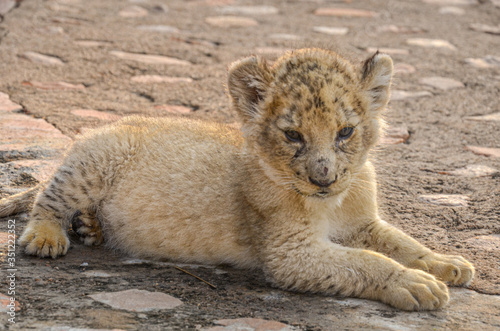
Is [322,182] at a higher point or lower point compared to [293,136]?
lower

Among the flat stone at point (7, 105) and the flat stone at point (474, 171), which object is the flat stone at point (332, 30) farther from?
the flat stone at point (7, 105)

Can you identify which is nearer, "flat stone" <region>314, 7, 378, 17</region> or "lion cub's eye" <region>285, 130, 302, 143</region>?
"lion cub's eye" <region>285, 130, 302, 143</region>

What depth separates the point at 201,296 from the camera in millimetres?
4090

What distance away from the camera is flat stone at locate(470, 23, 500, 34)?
37.8ft

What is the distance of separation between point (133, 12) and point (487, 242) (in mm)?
8782

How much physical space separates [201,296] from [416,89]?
18.3 ft

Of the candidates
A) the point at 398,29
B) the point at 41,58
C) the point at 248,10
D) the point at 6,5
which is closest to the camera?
the point at 41,58

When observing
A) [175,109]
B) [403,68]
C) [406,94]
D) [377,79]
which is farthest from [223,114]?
[403,68]

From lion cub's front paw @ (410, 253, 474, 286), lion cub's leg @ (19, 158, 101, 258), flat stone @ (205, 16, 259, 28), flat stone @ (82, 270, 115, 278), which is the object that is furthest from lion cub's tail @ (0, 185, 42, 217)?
flat stone @ (205, 16, 259, 28)

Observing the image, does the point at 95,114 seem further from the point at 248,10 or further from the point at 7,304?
the point at 248,10

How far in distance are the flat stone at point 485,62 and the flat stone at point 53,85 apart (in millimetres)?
5682

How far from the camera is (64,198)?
513cm

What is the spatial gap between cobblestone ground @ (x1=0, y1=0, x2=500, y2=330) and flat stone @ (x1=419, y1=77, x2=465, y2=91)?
27 millimetres

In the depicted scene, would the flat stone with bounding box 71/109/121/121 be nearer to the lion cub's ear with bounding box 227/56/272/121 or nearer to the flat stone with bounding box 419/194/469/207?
the lion cub's ear with bounding box 227/56/272/121
